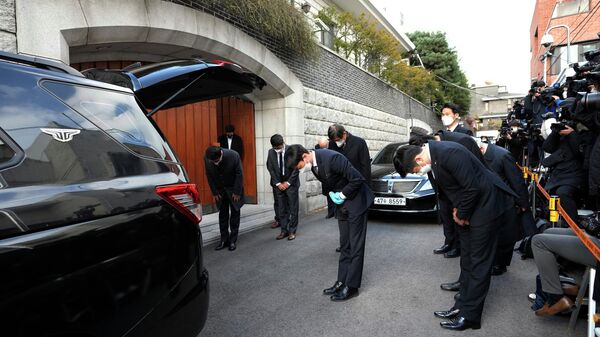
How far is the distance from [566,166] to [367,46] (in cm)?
1140

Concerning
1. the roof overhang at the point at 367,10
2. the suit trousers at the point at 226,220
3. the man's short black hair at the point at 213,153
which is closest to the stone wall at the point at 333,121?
the suit trousers at the point at 226,220

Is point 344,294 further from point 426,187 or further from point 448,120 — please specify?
point 426,187

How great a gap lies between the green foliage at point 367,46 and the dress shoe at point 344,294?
11193mm

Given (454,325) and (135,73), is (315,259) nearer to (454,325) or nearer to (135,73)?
(454,325)

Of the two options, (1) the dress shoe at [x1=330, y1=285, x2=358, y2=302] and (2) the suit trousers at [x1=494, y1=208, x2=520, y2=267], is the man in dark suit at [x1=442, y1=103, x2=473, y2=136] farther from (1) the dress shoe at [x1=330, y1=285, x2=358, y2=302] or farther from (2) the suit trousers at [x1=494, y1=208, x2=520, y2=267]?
(1) the dress shoe at [x1=330, y1=285, x2=358, y2=302]

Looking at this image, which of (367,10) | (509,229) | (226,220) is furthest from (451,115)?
(367,10)

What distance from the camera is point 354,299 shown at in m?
3.69

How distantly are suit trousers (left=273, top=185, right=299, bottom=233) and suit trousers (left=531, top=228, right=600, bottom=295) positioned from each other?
12.8ft

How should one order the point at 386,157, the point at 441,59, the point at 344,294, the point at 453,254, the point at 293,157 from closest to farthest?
1. the point at 293,157
2. the point at 344,294
3. the point at 453,254
4. the point at 386,157
5. the point at 441,59

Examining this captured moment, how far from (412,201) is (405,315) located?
375cm

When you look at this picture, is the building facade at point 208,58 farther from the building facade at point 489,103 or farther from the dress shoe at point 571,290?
the building facade at point 489,103

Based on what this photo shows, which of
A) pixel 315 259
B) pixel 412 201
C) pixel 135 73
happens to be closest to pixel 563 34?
pixel 412 201

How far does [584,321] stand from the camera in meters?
3.06

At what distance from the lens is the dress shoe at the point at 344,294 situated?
3.65 metres
